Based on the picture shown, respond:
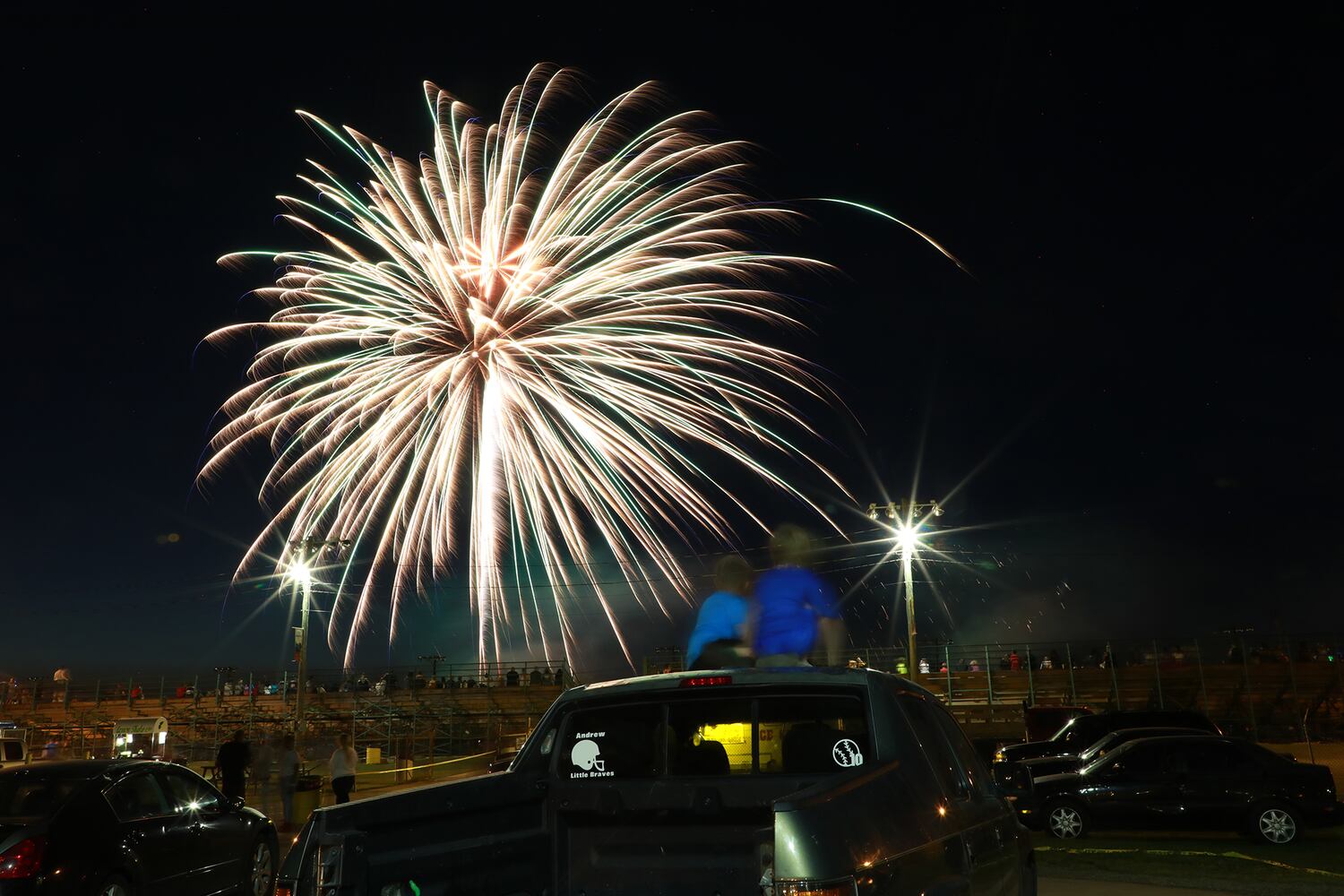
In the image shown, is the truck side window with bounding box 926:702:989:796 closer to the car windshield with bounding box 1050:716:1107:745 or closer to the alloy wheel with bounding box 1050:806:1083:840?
the alloy wheel with bounding box 1050:806:1083:840

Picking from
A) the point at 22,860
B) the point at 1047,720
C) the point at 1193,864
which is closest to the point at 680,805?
the point at 22,860

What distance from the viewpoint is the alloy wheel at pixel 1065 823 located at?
50.9ft

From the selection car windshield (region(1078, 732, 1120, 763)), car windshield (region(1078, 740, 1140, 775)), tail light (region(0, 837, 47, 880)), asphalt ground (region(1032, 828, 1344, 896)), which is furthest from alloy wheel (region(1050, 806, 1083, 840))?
tail light (region(0, 837, 47, 880))

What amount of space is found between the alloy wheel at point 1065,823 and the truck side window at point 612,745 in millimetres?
12415

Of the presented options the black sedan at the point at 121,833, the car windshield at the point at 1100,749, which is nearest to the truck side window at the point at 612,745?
the black sedan at the point at 121,833

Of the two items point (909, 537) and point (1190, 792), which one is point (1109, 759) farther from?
point (909, 537)

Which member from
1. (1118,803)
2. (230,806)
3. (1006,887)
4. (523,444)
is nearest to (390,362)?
(523,444)

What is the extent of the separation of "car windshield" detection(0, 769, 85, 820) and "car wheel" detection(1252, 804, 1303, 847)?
1375cm

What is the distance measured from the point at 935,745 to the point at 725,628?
120 inches

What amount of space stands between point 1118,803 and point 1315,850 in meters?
2.36

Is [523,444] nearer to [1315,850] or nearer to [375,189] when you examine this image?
[375,189]

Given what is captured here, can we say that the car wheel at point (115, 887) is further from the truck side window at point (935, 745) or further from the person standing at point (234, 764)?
the person standing at point (234, 764)

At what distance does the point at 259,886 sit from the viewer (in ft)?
37.7

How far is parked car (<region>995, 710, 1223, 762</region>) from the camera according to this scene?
19.5 metres
